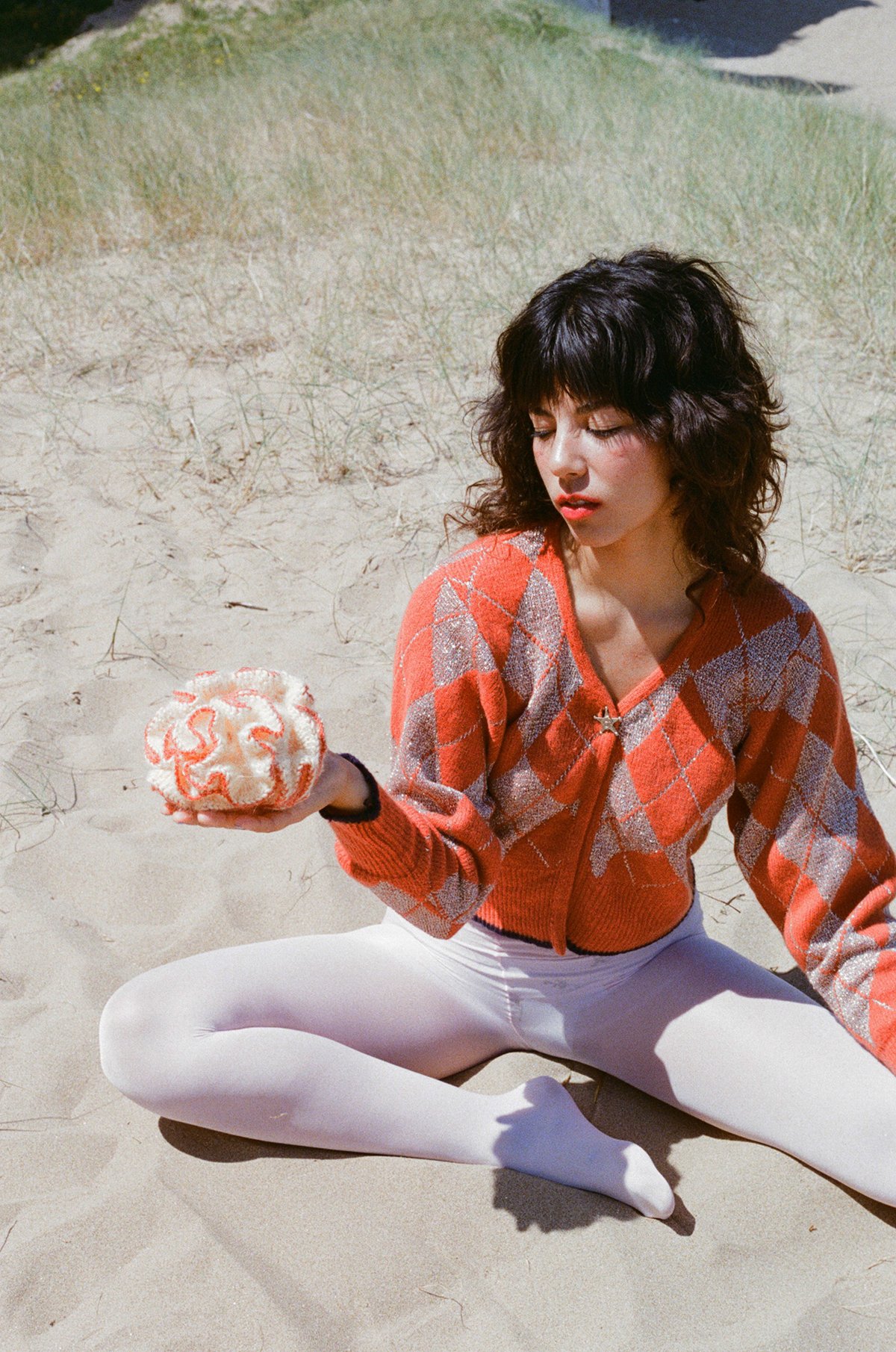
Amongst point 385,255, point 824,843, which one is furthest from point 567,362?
point 385,255

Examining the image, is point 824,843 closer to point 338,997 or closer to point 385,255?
point 338,997

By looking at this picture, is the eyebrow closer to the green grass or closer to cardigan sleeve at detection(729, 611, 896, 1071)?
cardigan sleeve at detection(729, 611, 896, 1071)

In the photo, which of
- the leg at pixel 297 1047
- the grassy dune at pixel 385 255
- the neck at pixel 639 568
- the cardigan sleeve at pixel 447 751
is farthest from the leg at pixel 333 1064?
the grassy dune at pixel 385 255

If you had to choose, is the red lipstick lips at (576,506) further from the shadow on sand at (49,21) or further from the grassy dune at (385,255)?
the shadow on sand at (49,21)

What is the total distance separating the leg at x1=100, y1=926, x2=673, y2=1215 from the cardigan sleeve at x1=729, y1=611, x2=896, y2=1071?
0.39 m

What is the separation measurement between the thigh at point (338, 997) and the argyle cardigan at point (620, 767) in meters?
0.18

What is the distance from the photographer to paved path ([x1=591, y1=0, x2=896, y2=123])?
623 inches

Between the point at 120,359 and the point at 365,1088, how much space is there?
3361 millimetres

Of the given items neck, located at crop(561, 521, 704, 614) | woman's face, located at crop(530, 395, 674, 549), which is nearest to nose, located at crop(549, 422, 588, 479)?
woman's face, located at crop(530, 395, 674, 549)

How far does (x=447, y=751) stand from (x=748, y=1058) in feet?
2.19

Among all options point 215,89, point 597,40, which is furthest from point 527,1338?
point 597,40

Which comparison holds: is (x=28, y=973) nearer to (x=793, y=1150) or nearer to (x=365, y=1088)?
(x=365, y=1088)

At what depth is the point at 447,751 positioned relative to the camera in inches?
61.0

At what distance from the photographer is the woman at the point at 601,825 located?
150 cm
